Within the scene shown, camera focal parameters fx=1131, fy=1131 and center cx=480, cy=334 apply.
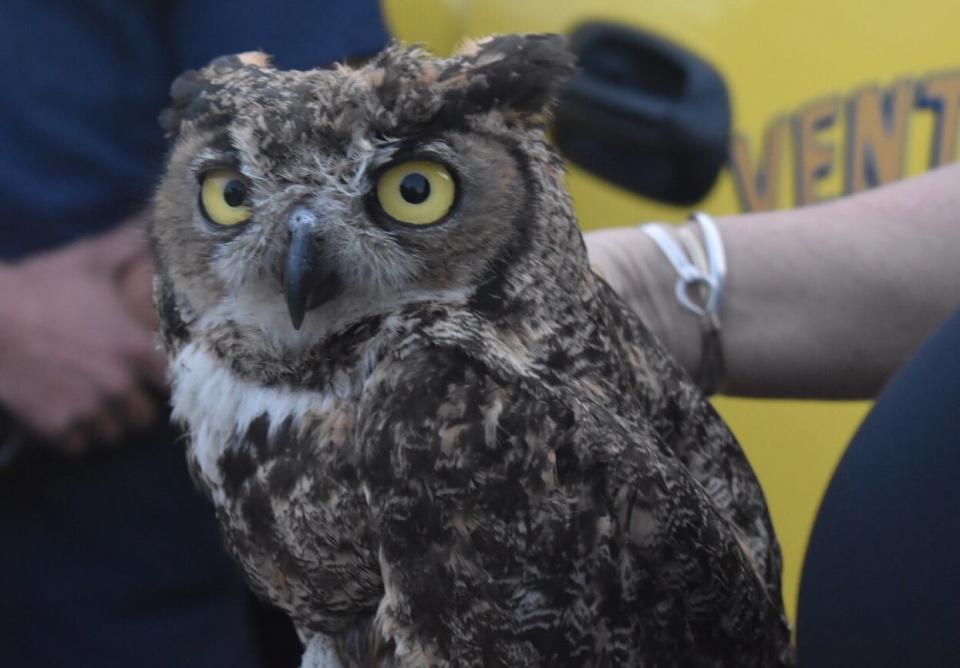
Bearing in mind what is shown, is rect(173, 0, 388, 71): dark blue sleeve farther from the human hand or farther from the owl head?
the owl head

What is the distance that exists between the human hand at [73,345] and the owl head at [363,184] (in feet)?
1.61

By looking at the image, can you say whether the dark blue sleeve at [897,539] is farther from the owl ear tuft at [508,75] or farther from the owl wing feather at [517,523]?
the owl ear tuft at [508,75]

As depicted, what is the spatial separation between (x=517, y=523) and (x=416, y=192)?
0.33 m

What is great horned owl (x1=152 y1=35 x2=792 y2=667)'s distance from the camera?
1053 mm

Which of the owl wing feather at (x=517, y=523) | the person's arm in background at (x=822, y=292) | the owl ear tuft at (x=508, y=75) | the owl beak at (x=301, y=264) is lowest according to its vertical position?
the person's arm in background at (x=822, y=292)

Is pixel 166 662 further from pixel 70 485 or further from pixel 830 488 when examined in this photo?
pixel 830 488

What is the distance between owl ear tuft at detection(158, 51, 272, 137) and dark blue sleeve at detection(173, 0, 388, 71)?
0.42 metres

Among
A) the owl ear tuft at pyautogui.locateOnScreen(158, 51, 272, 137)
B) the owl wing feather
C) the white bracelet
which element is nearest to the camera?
the owl wing feather

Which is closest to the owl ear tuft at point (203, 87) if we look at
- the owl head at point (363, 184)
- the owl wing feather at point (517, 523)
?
the owl head at point (363, 184)

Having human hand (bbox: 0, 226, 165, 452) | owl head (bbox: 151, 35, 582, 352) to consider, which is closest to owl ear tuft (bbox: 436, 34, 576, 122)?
owl head (bbox: 151, 35, 582, 352)

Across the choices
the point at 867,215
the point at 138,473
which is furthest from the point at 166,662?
the point at 867,215

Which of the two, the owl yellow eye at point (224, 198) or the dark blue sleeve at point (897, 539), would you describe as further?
the owl yellow eye at point (224, 198)

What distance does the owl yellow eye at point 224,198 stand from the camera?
1100 millimetres

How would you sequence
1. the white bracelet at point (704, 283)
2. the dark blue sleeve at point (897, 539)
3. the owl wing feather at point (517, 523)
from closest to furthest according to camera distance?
the dark blue sleeve at point (897, 539) → the owl wing feather at point (517, 523) → the white bracelet at point (704, 283)
